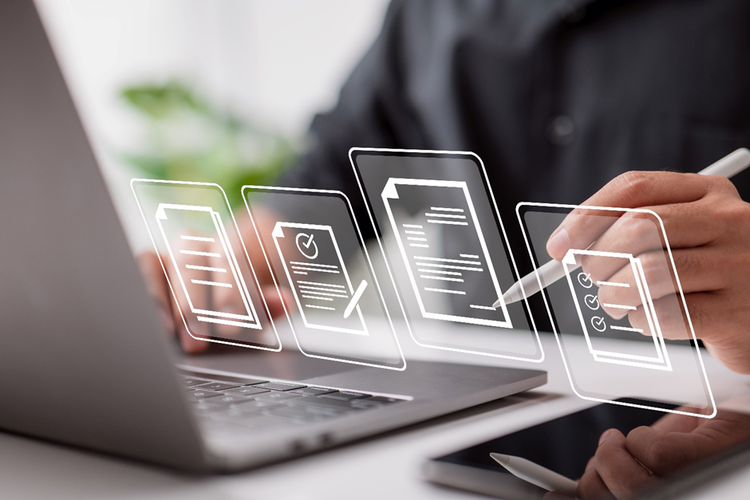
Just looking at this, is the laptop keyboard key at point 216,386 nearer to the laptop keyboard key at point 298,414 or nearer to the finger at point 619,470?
the laptop keyboard key at point 298,414

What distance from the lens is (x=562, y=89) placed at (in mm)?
939

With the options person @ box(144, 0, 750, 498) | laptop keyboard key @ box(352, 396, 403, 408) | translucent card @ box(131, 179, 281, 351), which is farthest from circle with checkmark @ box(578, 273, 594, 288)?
person @ box(144, 0, 750, 498)

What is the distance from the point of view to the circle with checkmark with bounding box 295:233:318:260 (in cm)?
45

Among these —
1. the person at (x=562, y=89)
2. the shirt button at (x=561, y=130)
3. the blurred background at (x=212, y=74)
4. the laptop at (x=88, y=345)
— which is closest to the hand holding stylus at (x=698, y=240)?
the laptop at (x=88, y=345)

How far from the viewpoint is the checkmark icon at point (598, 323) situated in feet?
1.21

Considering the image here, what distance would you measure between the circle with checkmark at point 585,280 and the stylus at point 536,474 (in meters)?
0.12

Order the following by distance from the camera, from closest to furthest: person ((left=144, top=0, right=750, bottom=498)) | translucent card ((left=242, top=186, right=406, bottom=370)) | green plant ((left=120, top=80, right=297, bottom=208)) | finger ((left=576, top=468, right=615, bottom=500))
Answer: finger ((left=576, top=468, right=615, bottom=500)) → translucent card ((left=242, top=186, right=406, bottom=370)) → person ((left=144, top=0, right=750, bottom=498)) → green plant ((left=120, top=80, right=297, bottom=208))

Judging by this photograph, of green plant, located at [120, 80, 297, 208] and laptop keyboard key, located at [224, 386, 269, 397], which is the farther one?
green plant, located at [120, 80, 297, 208]

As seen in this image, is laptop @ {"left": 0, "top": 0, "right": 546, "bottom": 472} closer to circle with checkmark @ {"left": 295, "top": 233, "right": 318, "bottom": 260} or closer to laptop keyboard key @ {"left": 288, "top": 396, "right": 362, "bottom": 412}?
laptop keyboard key @ {"left": 288, "top": 396, "right": 362, "bottom": 412}

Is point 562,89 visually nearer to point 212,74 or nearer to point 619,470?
point 619,470

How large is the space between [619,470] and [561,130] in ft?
2.42

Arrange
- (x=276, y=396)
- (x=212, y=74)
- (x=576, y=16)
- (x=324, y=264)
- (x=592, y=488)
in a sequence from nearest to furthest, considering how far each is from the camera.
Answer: (x=592, y=488)
(x=276, y=396)
(x=324, y=264)
(x=576, y=16)
(x=212, y=74)

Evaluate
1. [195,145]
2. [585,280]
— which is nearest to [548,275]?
[585,280]

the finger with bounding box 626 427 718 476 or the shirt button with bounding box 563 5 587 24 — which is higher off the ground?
the shirt button with bounding box 563 5 587 24
